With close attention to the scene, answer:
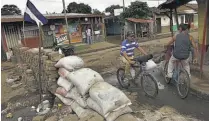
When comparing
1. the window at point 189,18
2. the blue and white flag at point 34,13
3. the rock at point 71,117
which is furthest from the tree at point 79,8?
the rock at point 71,117

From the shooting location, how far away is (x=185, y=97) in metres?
4.95

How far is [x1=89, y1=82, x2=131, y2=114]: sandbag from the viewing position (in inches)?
145

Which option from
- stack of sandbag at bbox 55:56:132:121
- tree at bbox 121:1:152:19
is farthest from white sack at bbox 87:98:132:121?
tree at bbox 121:1:152:19

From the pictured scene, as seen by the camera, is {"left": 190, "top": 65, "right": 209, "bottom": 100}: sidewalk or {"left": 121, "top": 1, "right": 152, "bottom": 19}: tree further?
{"left": 121, "top": 1, "right": 152, "bottom": 19}: tree

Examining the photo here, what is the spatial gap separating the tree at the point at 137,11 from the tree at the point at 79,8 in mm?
13137

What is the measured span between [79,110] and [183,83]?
2.33 m

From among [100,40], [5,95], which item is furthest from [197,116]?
[100,40]

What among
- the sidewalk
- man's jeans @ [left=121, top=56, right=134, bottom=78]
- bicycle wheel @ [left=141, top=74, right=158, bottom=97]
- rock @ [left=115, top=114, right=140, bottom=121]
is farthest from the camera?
man's jeans @ [left=121, top=56, right=134, bottom=78]

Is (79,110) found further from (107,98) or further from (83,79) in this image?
(107,98)

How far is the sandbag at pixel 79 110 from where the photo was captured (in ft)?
13.5

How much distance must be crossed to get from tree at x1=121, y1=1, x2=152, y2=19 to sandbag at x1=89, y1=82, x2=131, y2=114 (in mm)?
22116

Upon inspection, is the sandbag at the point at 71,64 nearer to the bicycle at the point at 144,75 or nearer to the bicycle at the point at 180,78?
the bicycle at the point at 144,75

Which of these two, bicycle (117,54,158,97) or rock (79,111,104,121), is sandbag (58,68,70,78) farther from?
bicycle (117,54,158,97)

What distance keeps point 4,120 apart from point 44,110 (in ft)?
2.88
